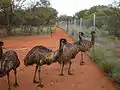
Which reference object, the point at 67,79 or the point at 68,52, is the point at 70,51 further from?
the point at 67,79

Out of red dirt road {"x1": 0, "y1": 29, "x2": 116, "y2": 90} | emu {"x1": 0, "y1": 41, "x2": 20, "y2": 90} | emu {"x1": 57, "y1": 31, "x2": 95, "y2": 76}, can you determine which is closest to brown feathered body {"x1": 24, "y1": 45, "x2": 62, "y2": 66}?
emu {"x1": 57, "y1": 31, "x2": 95, "y2": 76}

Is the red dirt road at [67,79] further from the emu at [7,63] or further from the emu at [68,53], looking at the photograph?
the emu at [7,63]

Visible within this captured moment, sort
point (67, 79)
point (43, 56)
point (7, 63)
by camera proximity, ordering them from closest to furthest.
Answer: point (7, 63) → point (43, 56) → point (67, 79)

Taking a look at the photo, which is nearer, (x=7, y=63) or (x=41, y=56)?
(x=7, y=63)

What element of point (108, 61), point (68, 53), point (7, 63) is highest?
point (7, 63)

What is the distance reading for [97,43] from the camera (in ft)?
48.1

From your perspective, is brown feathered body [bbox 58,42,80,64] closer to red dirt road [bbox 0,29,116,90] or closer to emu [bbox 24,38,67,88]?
red dirt road [bbox 0,29,116,90]

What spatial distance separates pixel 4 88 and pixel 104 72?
13.8 ft

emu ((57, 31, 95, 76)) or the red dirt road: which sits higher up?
emu ((57, 31, 95, 76))

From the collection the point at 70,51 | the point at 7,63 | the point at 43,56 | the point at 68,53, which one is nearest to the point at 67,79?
the point at 68,53

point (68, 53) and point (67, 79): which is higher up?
point (68, 53)

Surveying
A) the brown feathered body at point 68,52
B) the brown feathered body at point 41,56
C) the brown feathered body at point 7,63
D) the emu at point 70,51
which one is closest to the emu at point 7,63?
the brown feathered body at point 7,63

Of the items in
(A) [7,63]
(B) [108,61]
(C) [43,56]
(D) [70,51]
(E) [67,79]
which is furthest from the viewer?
(B) [108,61]

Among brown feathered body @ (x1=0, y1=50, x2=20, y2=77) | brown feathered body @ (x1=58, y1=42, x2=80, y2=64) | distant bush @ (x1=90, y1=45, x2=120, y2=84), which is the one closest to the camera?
brown feathered body @ (x1=0, y1=50, x2=20, y2=77)
